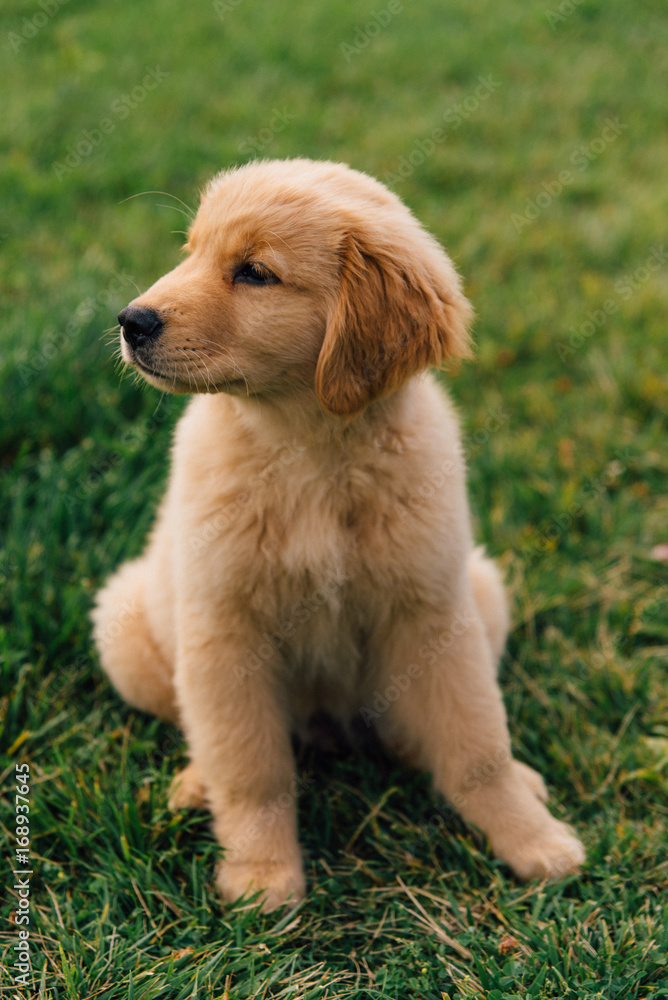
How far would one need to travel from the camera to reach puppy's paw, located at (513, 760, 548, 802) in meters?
2.53

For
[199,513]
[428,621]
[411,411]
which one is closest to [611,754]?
[428,621]

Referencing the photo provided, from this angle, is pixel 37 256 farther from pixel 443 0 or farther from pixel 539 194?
pixel 443 0

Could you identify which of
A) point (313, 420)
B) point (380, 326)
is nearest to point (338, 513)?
point (313, 420)

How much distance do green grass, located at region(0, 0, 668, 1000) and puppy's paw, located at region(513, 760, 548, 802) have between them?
0.08 m

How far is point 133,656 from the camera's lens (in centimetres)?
263

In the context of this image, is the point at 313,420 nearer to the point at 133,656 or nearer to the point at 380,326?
the point at 380,326

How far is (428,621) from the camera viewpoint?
2.29m

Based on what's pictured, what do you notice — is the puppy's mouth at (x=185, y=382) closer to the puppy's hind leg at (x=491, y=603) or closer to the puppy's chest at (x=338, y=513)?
the puppy's chest at (x=338, y=513)

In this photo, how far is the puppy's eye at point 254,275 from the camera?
1.98m

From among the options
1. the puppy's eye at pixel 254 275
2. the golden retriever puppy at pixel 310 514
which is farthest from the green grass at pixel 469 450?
the puppy's eye at pixel 254 275

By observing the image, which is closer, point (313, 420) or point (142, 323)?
point (142, 323)

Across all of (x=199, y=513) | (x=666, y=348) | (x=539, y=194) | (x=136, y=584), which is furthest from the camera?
(x=539, y=194)

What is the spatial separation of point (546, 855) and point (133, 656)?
1258 mm

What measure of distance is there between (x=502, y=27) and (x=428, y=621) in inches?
250
